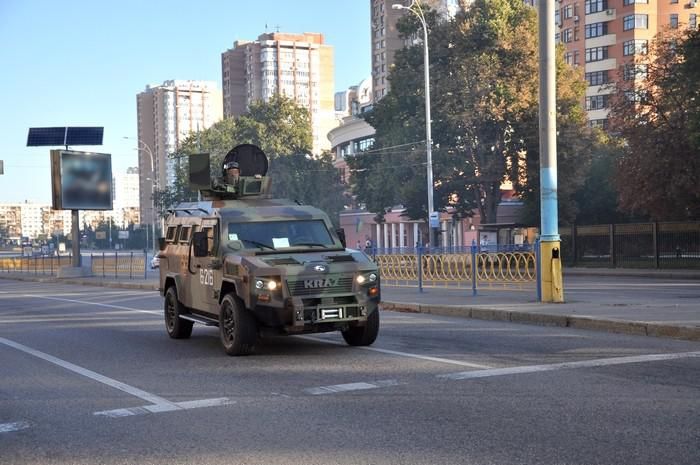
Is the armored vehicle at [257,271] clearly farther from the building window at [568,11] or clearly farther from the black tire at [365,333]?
the building window at [568,11]

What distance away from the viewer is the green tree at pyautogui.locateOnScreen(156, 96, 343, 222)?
74.6 m

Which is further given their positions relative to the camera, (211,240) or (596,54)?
(596,54)

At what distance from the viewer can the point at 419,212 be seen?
1769 inches

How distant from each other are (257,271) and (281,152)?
2682 inches

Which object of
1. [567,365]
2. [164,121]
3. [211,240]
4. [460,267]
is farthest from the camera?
[164,121]

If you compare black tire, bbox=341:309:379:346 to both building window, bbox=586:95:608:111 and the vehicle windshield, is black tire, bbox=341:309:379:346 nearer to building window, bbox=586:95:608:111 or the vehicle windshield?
the vehicle windshield

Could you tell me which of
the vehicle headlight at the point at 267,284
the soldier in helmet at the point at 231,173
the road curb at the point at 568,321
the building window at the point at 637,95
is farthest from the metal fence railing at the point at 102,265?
the vehicle headlight at the point at 267,284

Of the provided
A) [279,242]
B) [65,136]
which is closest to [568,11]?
[65,136]

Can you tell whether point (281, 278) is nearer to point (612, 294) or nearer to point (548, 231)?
point (548, 231)

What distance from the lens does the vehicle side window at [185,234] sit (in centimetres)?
1273

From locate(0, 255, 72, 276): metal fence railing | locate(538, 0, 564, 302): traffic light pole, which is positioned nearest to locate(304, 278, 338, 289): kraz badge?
locate(538, 0, 564, 302): traffic light pole

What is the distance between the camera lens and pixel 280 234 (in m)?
11.7

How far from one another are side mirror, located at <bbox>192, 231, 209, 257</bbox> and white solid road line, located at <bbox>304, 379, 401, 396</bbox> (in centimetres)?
381

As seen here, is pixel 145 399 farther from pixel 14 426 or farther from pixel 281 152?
pixel 281 152
